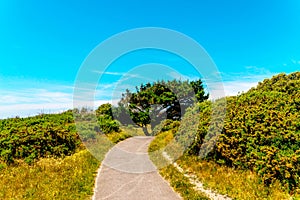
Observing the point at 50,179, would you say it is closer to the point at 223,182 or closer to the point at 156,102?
the point at 223,182

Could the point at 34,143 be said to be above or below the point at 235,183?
above

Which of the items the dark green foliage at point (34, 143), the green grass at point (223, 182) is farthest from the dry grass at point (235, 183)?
the dark green foliage at point (34, 143)

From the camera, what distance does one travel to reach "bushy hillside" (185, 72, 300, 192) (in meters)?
8.97

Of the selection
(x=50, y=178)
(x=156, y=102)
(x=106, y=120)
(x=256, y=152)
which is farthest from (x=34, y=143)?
(x=156, y=102)

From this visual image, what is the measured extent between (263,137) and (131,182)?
5.47m

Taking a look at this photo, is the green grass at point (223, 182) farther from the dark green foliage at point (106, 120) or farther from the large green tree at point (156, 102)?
the large green tree at point (156, 102)

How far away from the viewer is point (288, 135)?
30.8 feet

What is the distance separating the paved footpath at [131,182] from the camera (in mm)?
8914

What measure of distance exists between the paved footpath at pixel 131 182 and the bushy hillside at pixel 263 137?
3.28 m

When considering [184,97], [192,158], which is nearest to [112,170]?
[192,158]

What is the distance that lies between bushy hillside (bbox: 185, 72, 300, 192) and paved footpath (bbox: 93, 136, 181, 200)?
129 inches

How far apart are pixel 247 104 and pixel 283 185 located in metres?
5.01

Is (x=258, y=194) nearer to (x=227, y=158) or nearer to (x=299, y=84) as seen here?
(x=227, y=158)

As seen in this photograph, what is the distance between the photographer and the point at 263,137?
10.1 m
